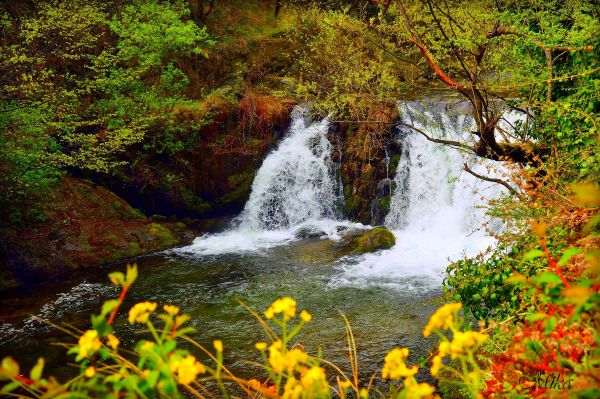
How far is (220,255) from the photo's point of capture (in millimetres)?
11906

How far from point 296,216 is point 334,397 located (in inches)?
360

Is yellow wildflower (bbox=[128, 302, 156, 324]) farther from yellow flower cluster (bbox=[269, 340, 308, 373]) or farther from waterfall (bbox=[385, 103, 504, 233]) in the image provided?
waterfall (bbox=[385, 103, 504, 233])

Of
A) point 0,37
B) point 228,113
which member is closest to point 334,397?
point 228,113

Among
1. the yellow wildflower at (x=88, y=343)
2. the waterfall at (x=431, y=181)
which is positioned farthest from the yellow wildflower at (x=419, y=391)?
the waterfall at (x=431, y=181)

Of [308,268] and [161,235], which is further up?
[161,235]

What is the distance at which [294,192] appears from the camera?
1459cm

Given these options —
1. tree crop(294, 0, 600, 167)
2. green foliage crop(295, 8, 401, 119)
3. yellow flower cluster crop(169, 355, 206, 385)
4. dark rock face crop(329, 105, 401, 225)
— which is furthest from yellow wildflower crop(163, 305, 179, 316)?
dark rock face crop(329, 105, 401, 225)

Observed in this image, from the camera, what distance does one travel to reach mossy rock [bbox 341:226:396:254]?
1126cm

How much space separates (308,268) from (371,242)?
2.06m

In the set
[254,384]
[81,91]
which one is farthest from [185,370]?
[81,91]

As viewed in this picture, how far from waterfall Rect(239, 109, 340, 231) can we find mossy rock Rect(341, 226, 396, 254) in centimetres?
268

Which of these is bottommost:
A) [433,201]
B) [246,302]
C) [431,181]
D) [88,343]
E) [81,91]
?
[246,302]

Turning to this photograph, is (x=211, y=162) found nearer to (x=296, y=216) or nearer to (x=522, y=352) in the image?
(x=296, y=216)

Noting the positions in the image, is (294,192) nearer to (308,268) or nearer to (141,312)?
(308,268)
